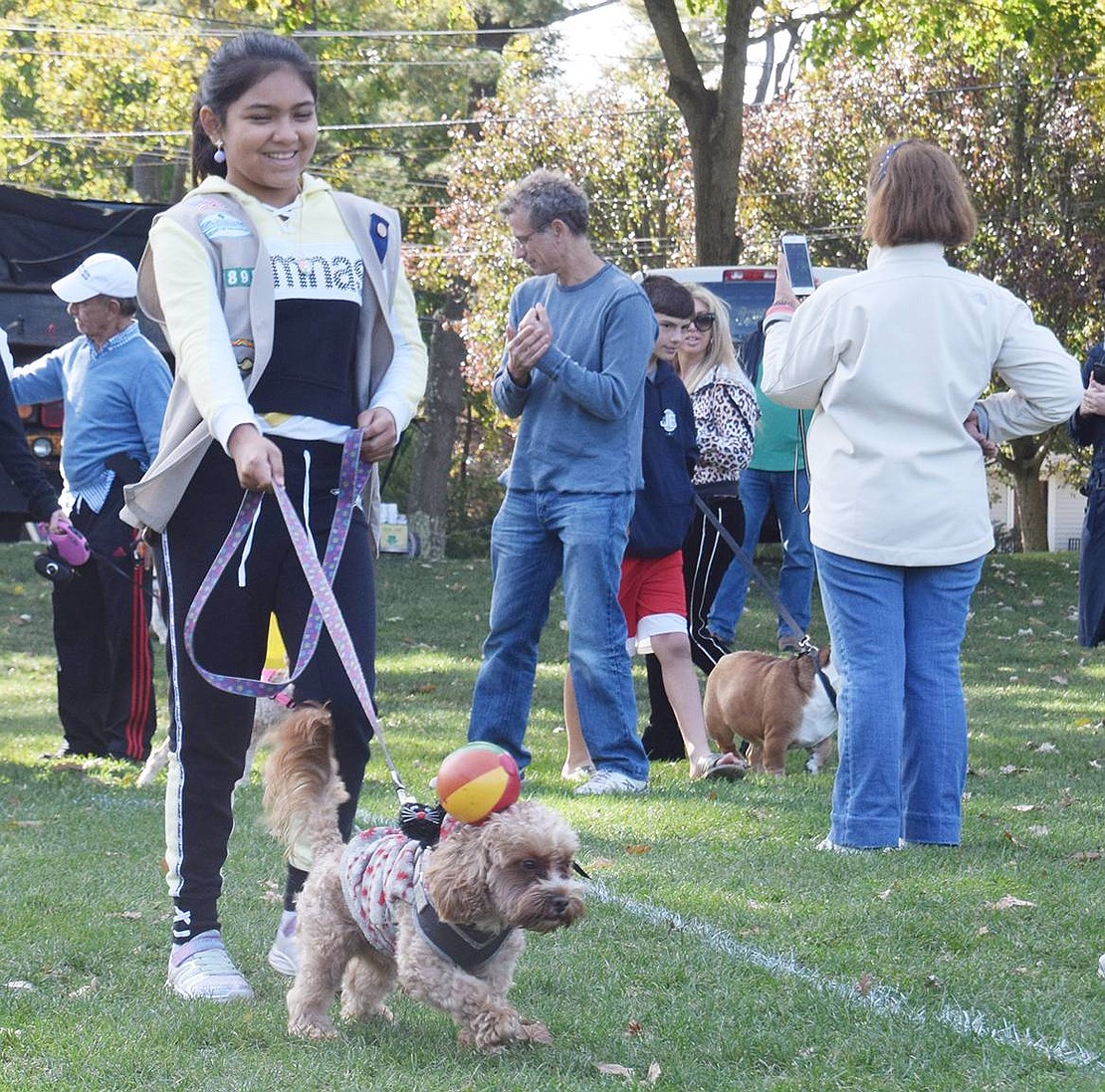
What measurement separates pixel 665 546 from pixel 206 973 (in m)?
3.79

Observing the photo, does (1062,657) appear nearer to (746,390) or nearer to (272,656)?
(746,390)

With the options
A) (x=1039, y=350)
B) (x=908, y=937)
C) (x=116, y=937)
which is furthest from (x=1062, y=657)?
(x=116, y=937)

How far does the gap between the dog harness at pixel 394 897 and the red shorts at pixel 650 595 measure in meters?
3.89

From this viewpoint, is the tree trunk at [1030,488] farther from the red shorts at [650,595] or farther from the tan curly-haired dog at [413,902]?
the tan curly-haired dog at [413,902]

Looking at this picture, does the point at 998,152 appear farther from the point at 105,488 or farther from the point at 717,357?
the point at 105,488

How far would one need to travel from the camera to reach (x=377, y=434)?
397cm

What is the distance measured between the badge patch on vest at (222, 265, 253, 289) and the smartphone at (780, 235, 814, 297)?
2478mm

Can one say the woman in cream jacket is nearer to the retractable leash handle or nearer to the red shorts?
the red shorts

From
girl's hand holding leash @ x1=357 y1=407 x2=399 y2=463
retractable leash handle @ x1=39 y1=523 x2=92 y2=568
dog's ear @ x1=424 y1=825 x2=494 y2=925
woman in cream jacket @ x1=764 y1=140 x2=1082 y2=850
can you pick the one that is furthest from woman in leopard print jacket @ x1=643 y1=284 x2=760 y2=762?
dog's ear @ x1=424 y1=825 x2=494 y2=925

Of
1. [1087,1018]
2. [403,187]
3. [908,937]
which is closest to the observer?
[1087,1018]

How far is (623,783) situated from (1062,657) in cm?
655

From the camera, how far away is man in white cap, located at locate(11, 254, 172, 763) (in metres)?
7.74

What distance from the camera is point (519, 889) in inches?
130

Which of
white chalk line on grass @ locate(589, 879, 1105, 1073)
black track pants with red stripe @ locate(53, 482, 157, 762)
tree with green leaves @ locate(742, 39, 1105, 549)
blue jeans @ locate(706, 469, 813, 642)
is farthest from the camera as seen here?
tree with green leaves @ locate(742, 39, 1105, 549)
